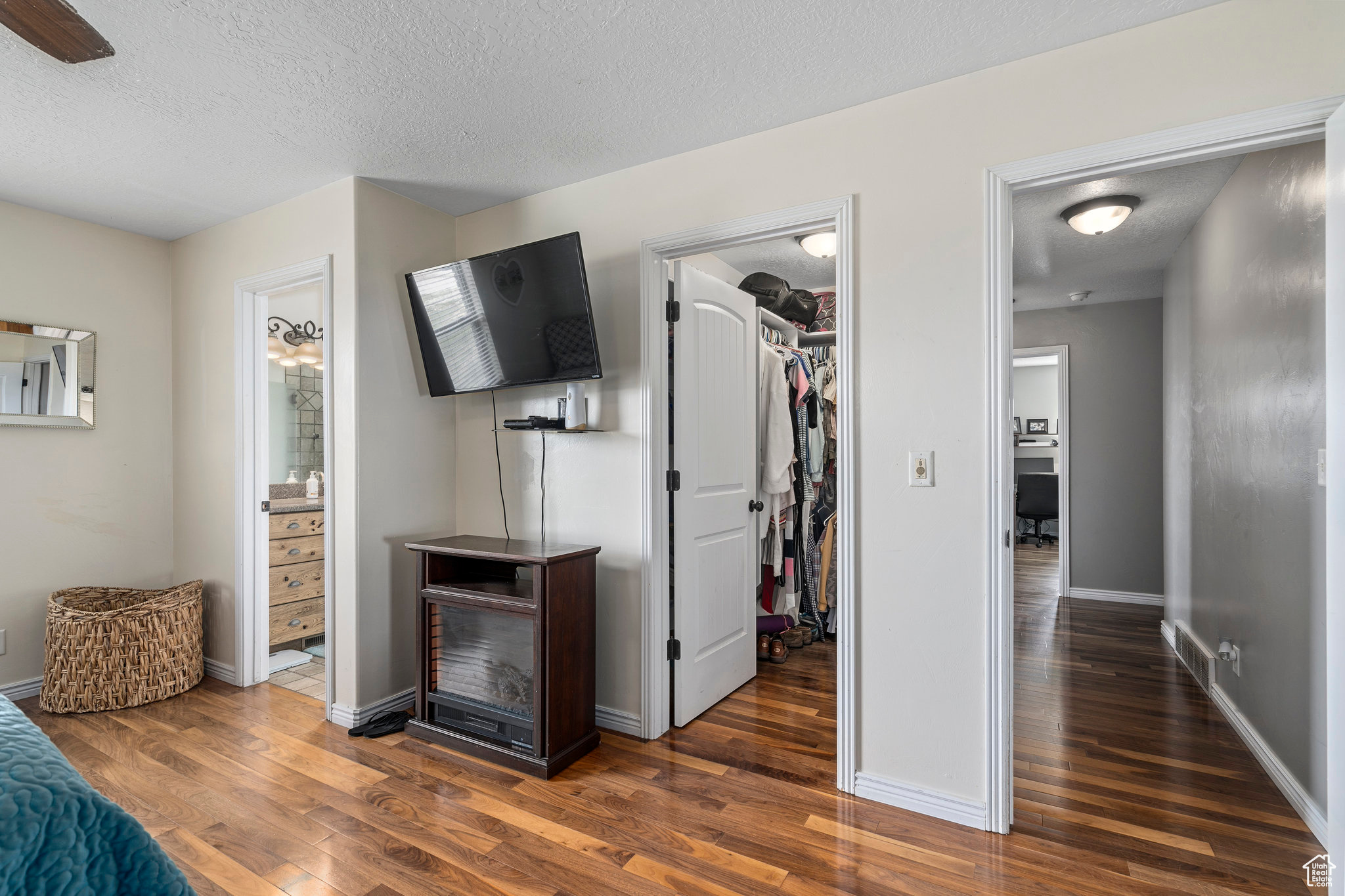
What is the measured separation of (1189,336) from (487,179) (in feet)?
12.3

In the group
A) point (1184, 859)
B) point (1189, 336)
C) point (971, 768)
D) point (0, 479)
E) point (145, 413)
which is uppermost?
point (1189, 336)

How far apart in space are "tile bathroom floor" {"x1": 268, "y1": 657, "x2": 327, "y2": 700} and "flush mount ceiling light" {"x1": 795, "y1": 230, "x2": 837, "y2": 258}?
3.23 metres

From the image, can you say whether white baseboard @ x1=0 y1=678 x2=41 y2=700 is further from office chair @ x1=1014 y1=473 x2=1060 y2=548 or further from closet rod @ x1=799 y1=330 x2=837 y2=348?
office chair @ x1=1014 y1=473 x2=1060 y2=548

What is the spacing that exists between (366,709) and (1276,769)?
3383 mm

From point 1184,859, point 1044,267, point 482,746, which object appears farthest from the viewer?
point 1044,267

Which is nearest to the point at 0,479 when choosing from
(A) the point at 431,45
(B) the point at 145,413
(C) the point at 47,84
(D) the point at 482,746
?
(B) the point at 145,413

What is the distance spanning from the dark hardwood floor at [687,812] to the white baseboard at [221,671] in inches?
10.8

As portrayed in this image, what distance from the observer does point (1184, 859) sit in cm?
186

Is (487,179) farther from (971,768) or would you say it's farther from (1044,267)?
(1044,267)

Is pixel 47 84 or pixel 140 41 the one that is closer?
pixel 140 41

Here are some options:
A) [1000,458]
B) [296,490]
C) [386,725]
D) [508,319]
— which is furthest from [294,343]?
[1000,458]

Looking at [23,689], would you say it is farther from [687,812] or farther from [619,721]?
[687,812]

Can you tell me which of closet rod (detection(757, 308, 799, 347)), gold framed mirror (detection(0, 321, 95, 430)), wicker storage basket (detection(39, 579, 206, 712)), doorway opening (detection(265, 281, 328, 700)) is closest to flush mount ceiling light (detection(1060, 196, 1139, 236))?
closet rod (detection(757, 308, 799, 347))

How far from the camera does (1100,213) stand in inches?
128
